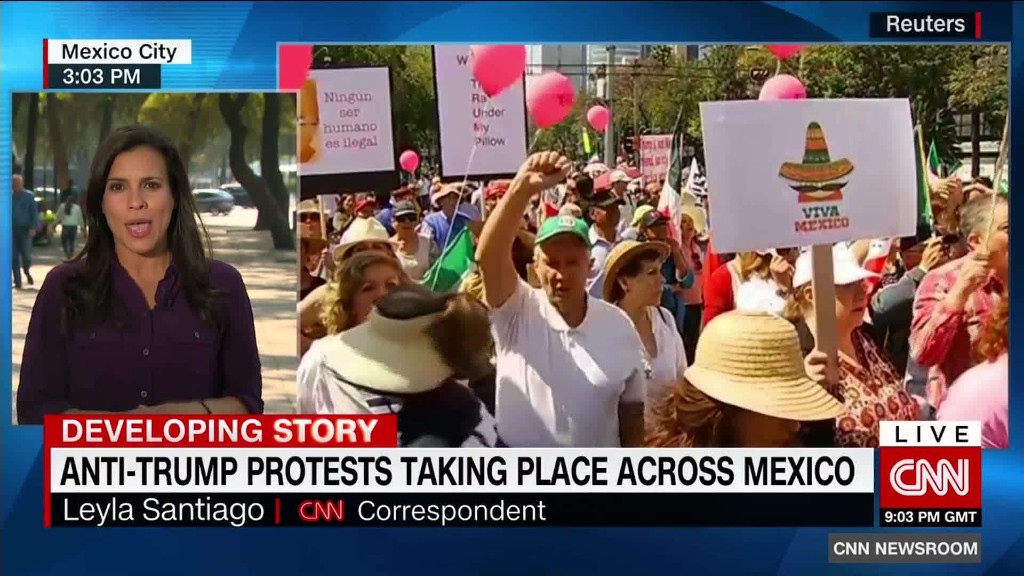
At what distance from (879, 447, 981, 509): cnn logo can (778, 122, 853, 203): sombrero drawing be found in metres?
0.82

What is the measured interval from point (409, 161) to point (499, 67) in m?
0.38

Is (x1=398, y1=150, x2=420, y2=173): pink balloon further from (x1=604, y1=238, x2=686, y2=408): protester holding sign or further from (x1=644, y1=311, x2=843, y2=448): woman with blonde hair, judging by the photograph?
(x1=644, y1=311, x2=843, y2=448): woman with blonde hair

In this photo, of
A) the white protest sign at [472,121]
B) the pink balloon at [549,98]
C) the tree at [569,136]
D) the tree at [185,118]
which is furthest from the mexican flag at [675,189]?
the tree at [185,118]

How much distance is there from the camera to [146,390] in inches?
143

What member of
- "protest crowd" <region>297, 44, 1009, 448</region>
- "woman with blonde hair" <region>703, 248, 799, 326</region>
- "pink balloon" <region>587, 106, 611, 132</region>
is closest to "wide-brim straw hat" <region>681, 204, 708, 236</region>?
"protest crowd" <region>297, 44, 1009, 448</region>

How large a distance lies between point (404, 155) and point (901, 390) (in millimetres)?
1652

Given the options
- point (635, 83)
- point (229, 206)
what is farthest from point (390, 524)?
point (635, 83)

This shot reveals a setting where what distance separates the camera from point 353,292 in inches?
143

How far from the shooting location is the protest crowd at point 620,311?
11.8 feet

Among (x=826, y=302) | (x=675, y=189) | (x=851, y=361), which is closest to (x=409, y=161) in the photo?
(x=675, y=189)

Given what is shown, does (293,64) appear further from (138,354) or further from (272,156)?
(138,354)

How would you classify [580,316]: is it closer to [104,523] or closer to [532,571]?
[532,571]

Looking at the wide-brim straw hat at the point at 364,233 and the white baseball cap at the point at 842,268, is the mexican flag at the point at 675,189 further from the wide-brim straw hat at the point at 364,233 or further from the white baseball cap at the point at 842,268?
the wide-brim straw hat at the point at 364,233

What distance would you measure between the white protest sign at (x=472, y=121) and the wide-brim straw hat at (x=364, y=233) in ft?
0.82
